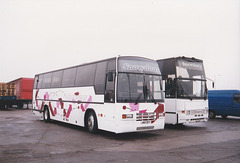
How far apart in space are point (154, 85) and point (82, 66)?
423 centimetres

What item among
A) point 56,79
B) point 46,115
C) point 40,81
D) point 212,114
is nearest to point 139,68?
point 56,79

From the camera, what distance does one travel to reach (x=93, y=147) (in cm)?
840

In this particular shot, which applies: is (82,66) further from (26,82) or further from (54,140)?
(26,82)

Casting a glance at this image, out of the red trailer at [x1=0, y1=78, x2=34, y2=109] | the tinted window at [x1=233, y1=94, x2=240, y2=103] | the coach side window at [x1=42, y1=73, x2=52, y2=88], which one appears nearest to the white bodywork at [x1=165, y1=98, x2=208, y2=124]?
the tinted window at [x1=233, y1=94, x2=240, y2=103]

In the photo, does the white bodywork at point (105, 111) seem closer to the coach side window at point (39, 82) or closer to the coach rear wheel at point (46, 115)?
the coach rear wheel at point (46, 115)

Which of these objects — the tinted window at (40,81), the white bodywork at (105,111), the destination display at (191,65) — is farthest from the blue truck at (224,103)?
the tinted window at (40,81)

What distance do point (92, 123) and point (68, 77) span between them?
3.91 meters

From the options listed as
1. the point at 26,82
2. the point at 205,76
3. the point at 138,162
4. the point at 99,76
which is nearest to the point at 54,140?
the point at 99,76

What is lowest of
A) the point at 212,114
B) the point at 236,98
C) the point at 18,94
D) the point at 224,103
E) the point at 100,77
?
the point at 212,114

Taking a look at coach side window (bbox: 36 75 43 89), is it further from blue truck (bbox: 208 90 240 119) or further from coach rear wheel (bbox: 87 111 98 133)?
blue truck (bbox: 208 90 240 119)

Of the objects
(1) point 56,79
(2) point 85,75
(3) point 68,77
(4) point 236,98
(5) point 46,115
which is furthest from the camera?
(4) point 236,98

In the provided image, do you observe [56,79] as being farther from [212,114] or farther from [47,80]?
[212,114]

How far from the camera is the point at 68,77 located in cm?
1437

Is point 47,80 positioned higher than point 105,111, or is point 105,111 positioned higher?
point 47,80
